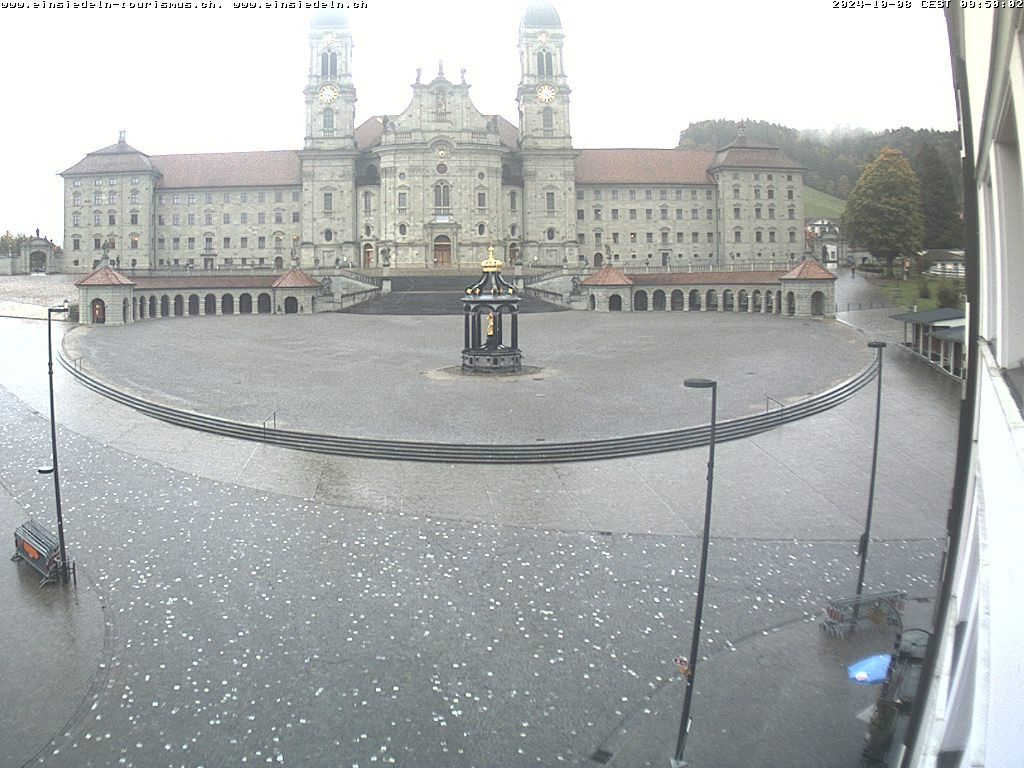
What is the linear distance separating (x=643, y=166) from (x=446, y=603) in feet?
306

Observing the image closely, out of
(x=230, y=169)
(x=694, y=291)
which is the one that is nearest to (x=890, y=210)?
(x=694, y=291)

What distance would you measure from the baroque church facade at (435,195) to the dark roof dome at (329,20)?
0.26m

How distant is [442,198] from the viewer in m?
92.9

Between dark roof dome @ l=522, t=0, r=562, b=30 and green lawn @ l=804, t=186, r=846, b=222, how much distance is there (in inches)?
2888

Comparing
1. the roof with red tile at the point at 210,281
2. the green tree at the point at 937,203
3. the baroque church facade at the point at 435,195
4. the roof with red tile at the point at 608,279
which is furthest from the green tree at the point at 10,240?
the green tree at the point at 937,203

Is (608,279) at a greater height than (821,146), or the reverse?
(821,146)

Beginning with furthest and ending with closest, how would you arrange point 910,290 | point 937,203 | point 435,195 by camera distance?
point 435,195 → point 937,203 → point 910,290

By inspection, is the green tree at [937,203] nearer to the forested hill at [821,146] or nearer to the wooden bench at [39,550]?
the forested hill at [821,146]

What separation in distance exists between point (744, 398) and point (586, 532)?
1599cm

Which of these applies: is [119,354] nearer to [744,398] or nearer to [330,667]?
[744,398]

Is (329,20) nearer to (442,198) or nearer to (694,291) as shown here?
(442,198)

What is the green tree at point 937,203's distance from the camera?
86750mm

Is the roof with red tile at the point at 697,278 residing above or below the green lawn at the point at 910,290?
above

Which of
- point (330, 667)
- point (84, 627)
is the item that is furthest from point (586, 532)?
point (84, 627)
